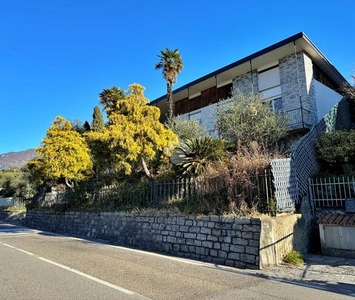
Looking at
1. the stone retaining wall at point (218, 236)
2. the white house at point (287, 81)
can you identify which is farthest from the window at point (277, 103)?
the stone retaining wall at point (218, 236)

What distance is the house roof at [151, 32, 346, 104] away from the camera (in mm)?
16969

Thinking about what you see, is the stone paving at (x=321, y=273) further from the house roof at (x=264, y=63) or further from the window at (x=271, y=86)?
the house roof at (x=264, y=63)

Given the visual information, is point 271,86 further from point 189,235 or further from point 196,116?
point 189,235

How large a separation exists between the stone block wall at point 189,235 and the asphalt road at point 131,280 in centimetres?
47

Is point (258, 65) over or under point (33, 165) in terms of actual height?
over

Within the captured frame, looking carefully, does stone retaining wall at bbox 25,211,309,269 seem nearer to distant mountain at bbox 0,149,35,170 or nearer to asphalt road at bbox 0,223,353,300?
asphalt road at bbox 0,223,353,300

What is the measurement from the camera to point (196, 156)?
10.9m

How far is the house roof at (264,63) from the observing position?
55.7 ft

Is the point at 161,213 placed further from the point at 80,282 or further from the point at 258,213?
the point at 80,282

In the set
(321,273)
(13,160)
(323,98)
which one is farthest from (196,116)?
(13,160)

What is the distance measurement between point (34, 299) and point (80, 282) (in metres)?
1.06

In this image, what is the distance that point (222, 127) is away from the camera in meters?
15.4

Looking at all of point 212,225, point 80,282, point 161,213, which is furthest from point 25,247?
point 212,225

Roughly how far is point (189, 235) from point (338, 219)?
13.6 feet
